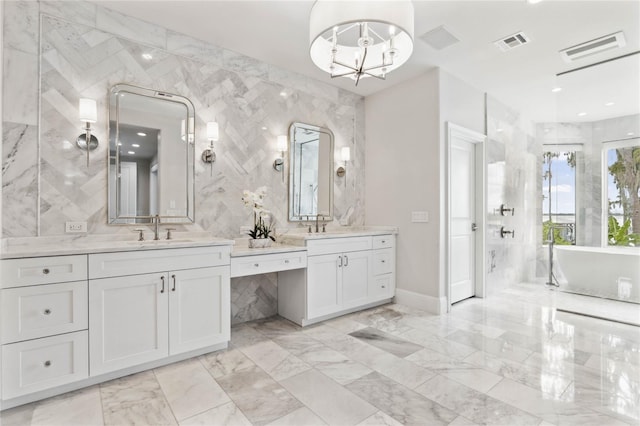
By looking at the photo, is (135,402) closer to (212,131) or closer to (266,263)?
(266,263)

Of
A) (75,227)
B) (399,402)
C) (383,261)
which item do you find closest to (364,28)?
(399,402)

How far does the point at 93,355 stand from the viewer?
2137 millimetres

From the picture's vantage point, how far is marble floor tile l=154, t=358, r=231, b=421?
6.36 feet

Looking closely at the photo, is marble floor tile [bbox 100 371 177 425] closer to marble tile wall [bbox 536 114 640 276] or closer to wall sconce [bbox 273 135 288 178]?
wall sconce [bbox 273 135 288 178]

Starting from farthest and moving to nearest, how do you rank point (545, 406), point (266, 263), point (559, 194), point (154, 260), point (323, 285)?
point (559, 194) < point (323, 285) < point (266, 263) < point (154, 260) < point (545, 406)

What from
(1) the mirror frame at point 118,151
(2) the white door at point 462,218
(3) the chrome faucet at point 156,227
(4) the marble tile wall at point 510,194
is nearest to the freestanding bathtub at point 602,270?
(4) the marble tile wall at point 510,194

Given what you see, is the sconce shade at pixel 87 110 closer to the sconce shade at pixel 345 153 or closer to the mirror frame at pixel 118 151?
the mirror frame at pixel 118 151

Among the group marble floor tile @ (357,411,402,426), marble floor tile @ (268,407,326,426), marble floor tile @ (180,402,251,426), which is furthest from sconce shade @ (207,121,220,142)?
marble floor tile @ (357,411,402,426)

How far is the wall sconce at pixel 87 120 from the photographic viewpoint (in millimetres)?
2471

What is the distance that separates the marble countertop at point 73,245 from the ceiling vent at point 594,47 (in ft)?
13.5

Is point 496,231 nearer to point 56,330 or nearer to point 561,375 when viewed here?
point 561,375

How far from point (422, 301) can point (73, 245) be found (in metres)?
3.63

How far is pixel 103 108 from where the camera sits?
2684 millimetres

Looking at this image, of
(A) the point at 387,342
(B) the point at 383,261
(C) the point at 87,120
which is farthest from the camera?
(B) the point at 383,261
